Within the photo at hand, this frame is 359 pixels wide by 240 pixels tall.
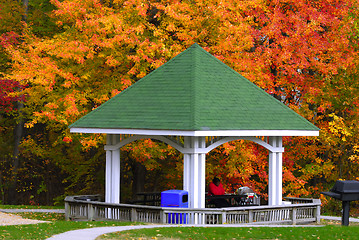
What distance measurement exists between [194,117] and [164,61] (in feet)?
24.6

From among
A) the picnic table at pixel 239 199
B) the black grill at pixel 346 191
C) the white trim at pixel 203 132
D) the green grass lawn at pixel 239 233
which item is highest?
the white trim at pixel 203 132

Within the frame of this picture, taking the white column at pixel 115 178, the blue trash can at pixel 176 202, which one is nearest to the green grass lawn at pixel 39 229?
the blue trash can at pixel 176 202

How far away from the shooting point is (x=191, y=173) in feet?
64.0

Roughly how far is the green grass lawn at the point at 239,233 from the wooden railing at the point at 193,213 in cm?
232

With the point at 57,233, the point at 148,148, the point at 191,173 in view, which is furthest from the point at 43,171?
the point at 57,233

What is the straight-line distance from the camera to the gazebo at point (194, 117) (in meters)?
19.4

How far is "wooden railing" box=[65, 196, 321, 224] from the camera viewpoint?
18.9 meters

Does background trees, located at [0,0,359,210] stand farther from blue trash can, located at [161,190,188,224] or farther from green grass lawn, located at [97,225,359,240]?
green grass lawn, located at [97,225,359,240]

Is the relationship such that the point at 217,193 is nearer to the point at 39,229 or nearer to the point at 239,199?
the point at 239,199

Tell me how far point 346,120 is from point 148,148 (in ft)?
38.0

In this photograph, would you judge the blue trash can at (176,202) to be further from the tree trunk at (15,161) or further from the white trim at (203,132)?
the tree trunk at (15,161)

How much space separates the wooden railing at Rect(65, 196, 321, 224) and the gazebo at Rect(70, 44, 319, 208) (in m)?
0.73

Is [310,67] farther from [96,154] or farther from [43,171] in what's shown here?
[43,171]

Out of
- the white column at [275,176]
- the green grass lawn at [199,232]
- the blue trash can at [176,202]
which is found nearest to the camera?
the green grass lawn at [199,232]
